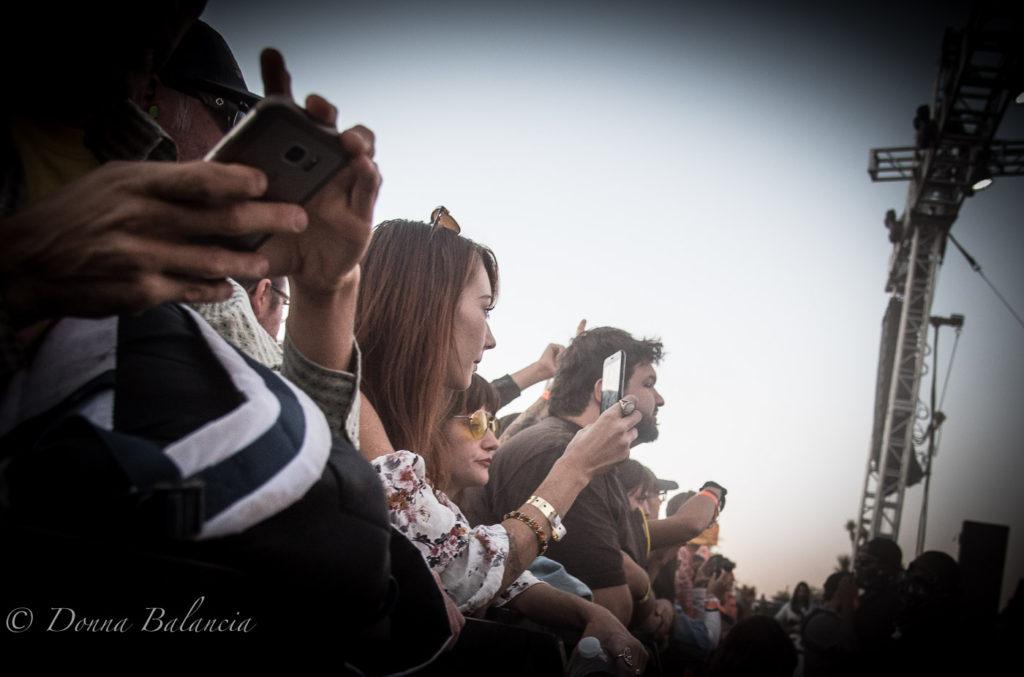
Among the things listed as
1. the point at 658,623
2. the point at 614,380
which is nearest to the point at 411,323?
the point at 614,380

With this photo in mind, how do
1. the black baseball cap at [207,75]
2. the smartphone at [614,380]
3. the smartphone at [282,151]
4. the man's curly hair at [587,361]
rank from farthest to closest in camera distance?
1. the man's curly hair at [587,361]
2. the smartphone at [614,380]
3. the black baseball cap at [207,75]
4. the smartphone at [282,151]

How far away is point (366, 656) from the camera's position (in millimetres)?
812

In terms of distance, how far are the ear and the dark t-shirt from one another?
1232 millimetres

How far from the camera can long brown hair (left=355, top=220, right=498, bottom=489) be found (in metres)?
1.67

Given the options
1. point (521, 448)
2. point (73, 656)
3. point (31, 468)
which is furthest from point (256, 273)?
point (521, 448)

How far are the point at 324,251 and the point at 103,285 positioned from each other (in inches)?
13.9

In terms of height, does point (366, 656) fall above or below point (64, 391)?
below

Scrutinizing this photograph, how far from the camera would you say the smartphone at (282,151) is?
585mm

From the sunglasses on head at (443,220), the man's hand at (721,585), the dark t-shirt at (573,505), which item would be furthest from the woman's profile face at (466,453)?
the man's hand at (721,585)

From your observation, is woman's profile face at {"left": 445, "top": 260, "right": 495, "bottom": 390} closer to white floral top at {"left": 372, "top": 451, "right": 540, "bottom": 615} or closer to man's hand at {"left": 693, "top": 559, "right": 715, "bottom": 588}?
white floral top at {"left": 372, "top": 451, "right": 540, "bottom": 615}

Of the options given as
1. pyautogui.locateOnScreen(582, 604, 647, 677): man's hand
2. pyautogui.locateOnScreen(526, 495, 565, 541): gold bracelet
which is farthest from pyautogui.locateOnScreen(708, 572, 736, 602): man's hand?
pyautogui.locateOnScreen(526, 495, 565, 541): gold bracelet

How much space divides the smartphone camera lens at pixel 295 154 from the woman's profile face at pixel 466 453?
1690mm

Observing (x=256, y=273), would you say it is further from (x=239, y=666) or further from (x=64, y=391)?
(x=239, y=666)

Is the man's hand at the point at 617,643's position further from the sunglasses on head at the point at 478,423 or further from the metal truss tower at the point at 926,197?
the metal truss tower at the point at 926,197
